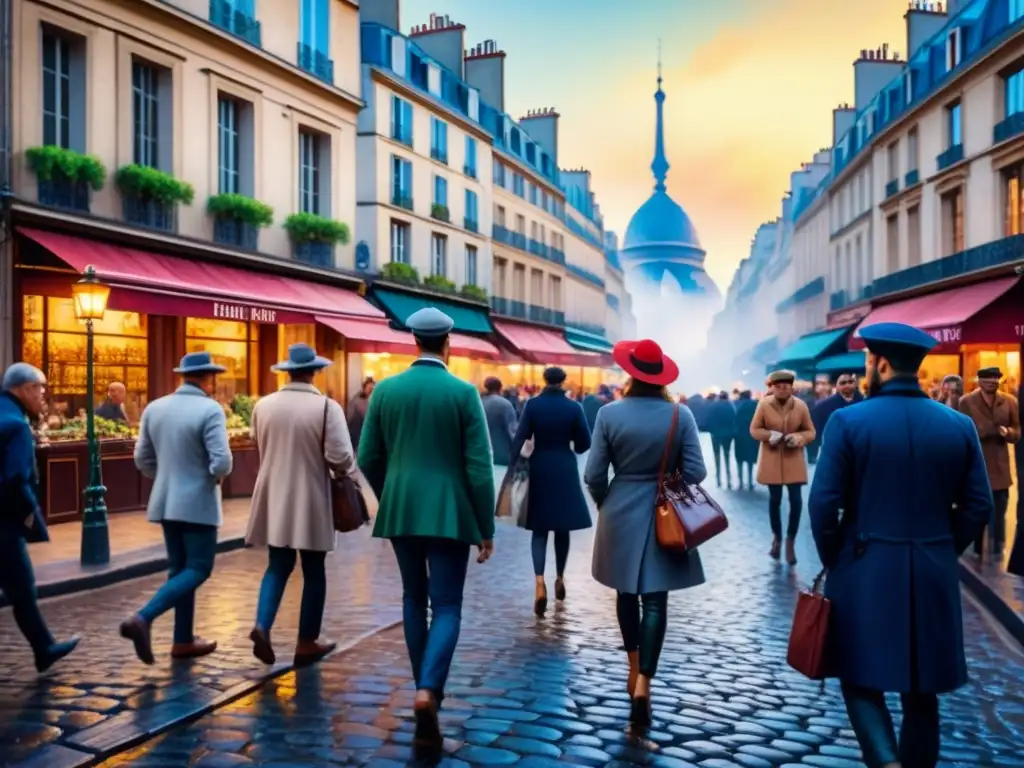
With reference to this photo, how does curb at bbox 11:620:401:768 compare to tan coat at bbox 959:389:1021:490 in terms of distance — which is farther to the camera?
tan coat at bbox 959:389:1021:490

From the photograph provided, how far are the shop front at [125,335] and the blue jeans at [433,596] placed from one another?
7.73 meters

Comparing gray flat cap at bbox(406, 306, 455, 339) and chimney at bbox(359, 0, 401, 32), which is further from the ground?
chimney at bbox(359, 0, 401, 32)

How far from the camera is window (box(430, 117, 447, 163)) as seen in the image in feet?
94.4

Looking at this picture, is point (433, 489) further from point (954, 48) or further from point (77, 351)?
point (954, 48)

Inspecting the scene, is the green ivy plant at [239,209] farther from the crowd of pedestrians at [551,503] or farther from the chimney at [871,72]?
the chimney at [871,72]

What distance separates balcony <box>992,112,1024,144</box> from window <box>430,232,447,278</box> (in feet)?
47.6

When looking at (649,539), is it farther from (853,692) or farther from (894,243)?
(894,243)

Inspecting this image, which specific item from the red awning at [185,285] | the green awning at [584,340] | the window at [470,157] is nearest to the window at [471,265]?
the window at [470,157]

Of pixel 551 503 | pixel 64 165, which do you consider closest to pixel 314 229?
pixel 64 165

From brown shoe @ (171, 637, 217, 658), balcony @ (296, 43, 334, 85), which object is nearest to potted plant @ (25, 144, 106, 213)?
balcony @ (296, 43, 334, 85)

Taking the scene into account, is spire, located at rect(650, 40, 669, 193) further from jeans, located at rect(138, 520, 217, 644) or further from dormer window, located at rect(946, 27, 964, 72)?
jeans, located at rect(138, 520, 217, 644)

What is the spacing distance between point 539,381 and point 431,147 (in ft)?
47.7

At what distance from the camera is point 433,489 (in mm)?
4129

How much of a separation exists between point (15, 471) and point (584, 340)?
135 ft
